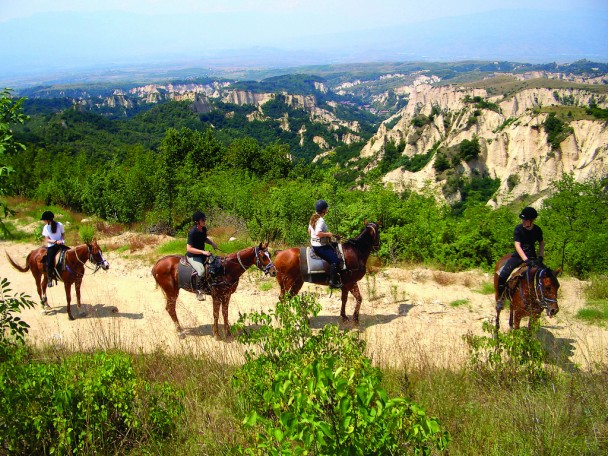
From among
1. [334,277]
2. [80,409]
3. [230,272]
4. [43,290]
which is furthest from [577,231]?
[43,290]

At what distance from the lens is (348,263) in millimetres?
8695

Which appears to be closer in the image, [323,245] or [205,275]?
[205,275]

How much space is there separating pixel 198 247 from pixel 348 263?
3149 millimetres

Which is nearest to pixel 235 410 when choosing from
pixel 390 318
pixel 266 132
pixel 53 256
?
pixel 390 318

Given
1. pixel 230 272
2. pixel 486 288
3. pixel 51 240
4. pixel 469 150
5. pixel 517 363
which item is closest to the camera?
pixel 517 363

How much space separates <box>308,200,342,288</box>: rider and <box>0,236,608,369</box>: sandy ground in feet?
3.89

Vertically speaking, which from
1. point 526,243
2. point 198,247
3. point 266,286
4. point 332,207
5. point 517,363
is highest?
point 526,243

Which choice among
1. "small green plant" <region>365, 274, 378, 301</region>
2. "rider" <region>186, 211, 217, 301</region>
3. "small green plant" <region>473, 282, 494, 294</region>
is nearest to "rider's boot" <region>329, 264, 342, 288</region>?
"small green plant" <region>365, 274, 378, 301</region>

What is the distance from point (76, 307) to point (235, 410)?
800 centimetres

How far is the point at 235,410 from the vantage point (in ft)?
14.6

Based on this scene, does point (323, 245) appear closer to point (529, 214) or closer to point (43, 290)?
point (529, 214)

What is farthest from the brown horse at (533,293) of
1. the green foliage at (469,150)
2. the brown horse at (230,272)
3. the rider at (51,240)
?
the green foliage at (469,150)

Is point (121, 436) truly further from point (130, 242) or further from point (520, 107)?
point (520, 107)

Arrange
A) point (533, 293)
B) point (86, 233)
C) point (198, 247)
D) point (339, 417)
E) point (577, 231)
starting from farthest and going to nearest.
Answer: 1. point (86, 233)
2. point (577, 231)
3. point (198, 247)
4. point (533, 293)
5. point (339, 417)
